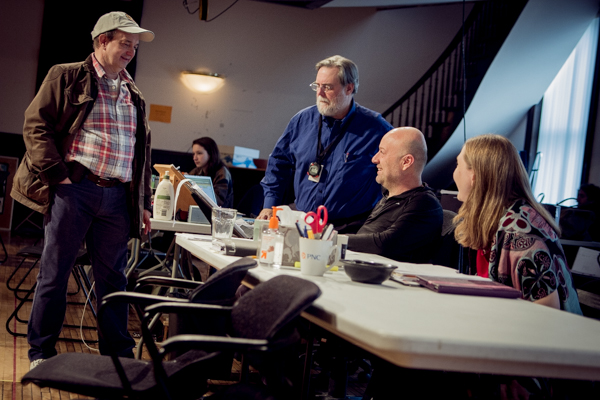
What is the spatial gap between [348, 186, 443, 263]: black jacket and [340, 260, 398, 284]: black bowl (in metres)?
0.95

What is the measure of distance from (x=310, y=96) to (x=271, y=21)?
4.15 ft

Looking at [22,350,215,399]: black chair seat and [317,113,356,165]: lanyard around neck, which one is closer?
[22,350,215,399]: black chair seat

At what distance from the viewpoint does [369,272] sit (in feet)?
5.10

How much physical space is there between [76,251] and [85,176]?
34 centimetres

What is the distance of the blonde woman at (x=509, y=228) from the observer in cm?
164

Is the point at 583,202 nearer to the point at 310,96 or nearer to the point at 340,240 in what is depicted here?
the point at 310,96

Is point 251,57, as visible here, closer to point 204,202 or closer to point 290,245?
point 204,202

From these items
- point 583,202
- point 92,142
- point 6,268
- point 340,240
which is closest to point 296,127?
point 92,142

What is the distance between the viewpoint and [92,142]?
103 inches

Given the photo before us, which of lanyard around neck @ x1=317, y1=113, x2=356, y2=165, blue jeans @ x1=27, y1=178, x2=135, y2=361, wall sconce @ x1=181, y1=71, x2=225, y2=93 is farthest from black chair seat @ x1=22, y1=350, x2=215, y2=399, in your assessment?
wall sconce @ x1=181, y1=71, x2=225, y2=93

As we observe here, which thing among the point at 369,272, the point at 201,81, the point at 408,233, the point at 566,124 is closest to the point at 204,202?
the point at 408,233

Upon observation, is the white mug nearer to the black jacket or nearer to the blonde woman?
the blonde woman

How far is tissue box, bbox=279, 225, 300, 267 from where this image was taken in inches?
A: 69.9

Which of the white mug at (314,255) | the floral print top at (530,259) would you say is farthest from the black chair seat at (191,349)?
the floral print top at (530,259)
